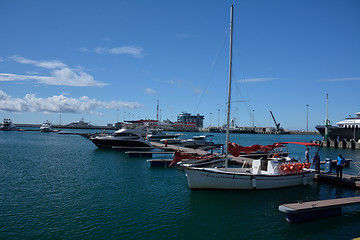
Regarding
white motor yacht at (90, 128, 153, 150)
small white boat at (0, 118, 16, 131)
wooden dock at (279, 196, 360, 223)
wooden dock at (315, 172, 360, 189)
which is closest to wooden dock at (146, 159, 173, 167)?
white motor yacht at (90, 128, 153, 150)

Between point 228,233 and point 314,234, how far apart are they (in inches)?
159

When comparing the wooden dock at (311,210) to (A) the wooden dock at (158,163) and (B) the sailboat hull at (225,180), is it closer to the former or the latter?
(B) the sailboat hull at (225,180)

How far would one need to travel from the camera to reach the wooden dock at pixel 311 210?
12.6 metres

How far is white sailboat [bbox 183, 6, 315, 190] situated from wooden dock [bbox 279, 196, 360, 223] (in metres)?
5.14

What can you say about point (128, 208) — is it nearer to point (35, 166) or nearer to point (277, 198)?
point (277, 198)

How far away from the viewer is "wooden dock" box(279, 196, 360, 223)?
12602mm

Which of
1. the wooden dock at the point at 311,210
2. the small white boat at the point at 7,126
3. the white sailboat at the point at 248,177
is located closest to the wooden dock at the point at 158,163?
the white sailboat at the point at 248,177

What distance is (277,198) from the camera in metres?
17.6

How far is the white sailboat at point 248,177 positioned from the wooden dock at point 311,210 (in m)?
5.14

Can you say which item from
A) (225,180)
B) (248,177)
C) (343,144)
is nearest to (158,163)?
(225,180)

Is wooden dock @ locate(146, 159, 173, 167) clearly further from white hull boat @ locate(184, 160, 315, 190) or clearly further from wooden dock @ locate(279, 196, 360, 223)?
wooden dock @ locate(279, 196, 360, 223)

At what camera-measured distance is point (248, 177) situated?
18344 mm

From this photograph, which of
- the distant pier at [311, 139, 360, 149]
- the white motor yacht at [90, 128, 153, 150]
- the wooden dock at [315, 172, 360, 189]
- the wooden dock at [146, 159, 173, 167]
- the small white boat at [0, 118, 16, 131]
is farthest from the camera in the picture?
the small white boat at [0, 118, 16, 131]

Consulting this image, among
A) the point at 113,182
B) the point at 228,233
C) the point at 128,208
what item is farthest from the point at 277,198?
the point at 113,182
